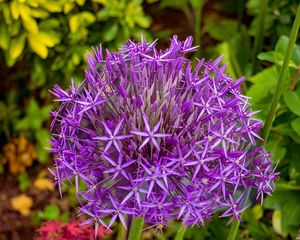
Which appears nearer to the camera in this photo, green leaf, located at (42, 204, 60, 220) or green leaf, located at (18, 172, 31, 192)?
green leaf, located at (42, 204, 60, 220)

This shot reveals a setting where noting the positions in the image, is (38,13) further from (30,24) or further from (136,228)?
(136,228)

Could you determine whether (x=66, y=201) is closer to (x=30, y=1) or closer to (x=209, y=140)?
(x=30, y=1)

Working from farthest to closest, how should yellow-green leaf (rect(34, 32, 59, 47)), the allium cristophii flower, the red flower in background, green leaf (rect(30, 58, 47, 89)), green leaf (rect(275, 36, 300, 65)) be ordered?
1. green leaf (rect(30, 58, 47, 89))
2. yellow-green leaf (rect(34, 32, 59, 47))
3. green leaf (rect(275, 36, 300, 65))
4. the red flower in background
5. the allium cristophii flower

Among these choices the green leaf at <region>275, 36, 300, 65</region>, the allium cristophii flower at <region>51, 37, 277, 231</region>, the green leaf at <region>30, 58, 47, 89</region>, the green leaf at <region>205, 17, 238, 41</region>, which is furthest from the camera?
the green leaf at <region>205, 17, 238, 41</region>

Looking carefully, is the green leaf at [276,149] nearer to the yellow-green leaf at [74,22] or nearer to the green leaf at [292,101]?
the green leaf at [292,101]

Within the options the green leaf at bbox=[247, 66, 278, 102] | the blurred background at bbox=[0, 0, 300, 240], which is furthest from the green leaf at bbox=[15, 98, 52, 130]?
the green leaf at bbox=[247, 66, 278, 102]

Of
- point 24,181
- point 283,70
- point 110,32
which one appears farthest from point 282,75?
point 24,181

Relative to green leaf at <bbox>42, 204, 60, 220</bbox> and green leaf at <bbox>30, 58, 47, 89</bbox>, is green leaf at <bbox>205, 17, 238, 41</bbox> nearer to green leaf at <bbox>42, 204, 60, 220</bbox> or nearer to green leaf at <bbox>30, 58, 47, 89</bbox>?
green leaf at <bbox>30, 58, 47, 89</bbox>

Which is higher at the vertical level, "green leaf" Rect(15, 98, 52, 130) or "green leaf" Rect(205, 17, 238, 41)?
"green leaf" Rect(205, 17, 238, 41)
